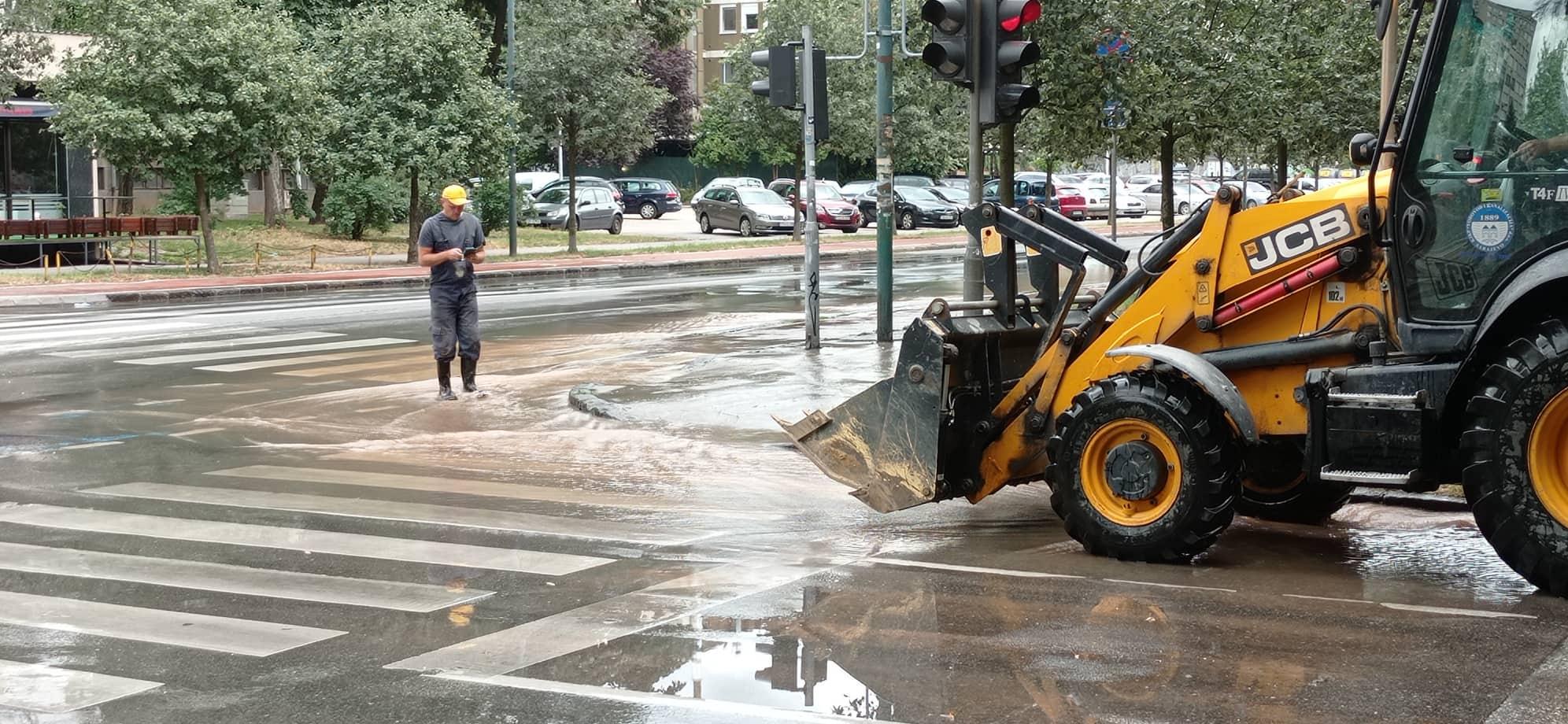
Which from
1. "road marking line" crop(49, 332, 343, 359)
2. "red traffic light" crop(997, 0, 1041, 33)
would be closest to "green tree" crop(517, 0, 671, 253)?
"road marking line" crop(49, 332, 343, 359)

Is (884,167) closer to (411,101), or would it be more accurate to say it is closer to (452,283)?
(452,283)

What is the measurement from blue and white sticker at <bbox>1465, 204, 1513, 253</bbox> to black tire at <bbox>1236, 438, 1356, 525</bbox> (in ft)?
5.29

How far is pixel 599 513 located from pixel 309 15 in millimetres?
35158

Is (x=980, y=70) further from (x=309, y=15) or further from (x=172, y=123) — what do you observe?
(x=309, y=15)

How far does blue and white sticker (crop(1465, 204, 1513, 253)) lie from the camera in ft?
22.3

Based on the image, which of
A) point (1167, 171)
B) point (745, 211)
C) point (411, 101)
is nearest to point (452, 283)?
point (1167, 171)

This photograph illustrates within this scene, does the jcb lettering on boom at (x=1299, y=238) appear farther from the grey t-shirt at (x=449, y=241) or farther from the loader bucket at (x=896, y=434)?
the grey t-shirt at (x=449, y=241)

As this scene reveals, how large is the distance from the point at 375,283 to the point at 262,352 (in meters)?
12.1

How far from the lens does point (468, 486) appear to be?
9.86 m

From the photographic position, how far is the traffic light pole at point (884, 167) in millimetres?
16328

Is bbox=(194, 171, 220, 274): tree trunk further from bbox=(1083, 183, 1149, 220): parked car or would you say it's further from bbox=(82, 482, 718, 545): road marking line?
bbox=(1083, 183, 1149, 220): parked car

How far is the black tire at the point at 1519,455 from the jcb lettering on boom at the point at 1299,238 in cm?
98

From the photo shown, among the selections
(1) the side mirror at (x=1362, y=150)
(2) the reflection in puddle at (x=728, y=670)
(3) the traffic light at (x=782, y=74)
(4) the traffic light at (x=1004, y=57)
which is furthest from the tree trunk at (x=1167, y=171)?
(2) the reflection in puddle at (x=728, y=670)

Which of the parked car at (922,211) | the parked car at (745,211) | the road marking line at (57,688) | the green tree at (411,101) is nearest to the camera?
the road marking line at (57,688)
